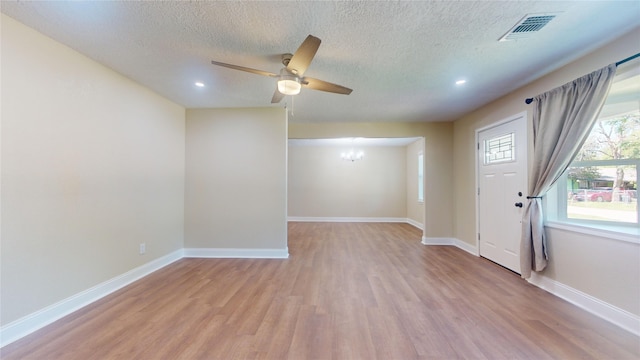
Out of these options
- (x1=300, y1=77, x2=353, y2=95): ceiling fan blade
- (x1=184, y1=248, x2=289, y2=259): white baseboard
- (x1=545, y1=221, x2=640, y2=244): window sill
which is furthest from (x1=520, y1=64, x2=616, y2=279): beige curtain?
(x1=184, y1=248, x2=289, y2=259): white baseboard

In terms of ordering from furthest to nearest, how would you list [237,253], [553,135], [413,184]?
[413,184], [237,253], [553,135]

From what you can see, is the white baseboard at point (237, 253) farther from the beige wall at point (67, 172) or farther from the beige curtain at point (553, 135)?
the beige curtain at point (553, 135)

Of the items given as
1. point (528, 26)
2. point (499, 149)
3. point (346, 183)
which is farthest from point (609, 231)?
point (346, 183)

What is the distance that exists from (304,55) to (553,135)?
2.75m

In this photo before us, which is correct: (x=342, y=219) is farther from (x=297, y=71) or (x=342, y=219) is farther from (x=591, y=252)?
(x=297, y=71)

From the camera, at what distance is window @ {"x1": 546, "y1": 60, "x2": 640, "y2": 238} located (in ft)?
7.16

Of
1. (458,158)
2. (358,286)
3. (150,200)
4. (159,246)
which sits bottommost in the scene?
(358,286)

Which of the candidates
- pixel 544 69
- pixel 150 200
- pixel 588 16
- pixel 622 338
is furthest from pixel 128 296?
pixel 544 69

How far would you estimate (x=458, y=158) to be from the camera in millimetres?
4785

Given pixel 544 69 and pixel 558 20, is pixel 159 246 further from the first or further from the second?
pixel 544 69

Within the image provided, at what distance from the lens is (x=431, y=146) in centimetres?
500

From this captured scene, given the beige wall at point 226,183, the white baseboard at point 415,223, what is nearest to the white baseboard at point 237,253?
the beige wall at point 226,183

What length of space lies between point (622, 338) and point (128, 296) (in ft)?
14.6

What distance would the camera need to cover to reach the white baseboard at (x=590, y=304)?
6.64ft
